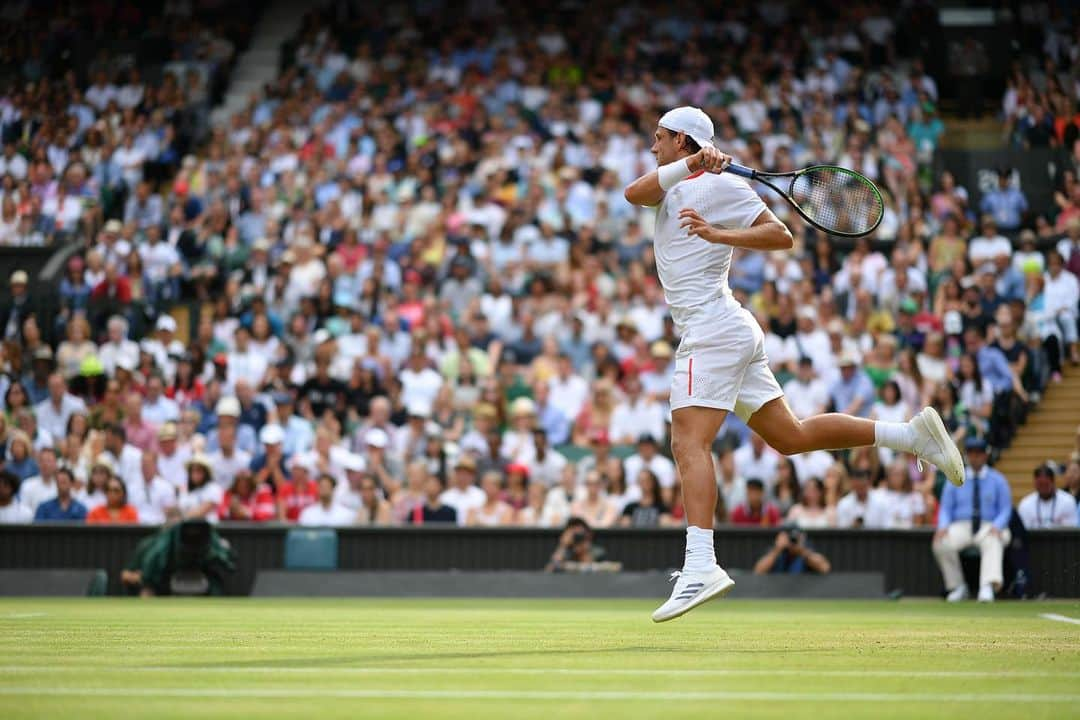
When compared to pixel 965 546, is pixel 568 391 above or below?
above

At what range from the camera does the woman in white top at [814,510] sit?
1520cm

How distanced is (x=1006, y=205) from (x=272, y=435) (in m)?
9.44

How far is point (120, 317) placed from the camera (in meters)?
19.0

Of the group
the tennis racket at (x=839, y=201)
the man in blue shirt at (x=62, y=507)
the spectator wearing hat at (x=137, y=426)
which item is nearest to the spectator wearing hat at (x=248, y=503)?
the man in blue shirt at (x=62, y=507)

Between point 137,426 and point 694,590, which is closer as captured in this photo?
point 694,590

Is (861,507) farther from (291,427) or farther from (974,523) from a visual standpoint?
(291,427)

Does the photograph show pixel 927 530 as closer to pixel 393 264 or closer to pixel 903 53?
pixel 393 264

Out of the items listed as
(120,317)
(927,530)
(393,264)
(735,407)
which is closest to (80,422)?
(120,317)

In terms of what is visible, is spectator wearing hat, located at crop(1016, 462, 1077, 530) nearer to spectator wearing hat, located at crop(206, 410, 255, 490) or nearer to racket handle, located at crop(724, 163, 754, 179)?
spectator wearing hat, located at crop(206, 410, 255, 490)

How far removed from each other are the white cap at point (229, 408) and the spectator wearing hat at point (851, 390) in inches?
236

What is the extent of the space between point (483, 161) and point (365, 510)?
720 cm

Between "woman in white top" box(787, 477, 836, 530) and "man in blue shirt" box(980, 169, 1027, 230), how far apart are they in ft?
21.0

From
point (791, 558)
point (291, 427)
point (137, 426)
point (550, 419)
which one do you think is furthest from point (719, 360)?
point (137, 426)

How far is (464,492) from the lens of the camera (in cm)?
1594
